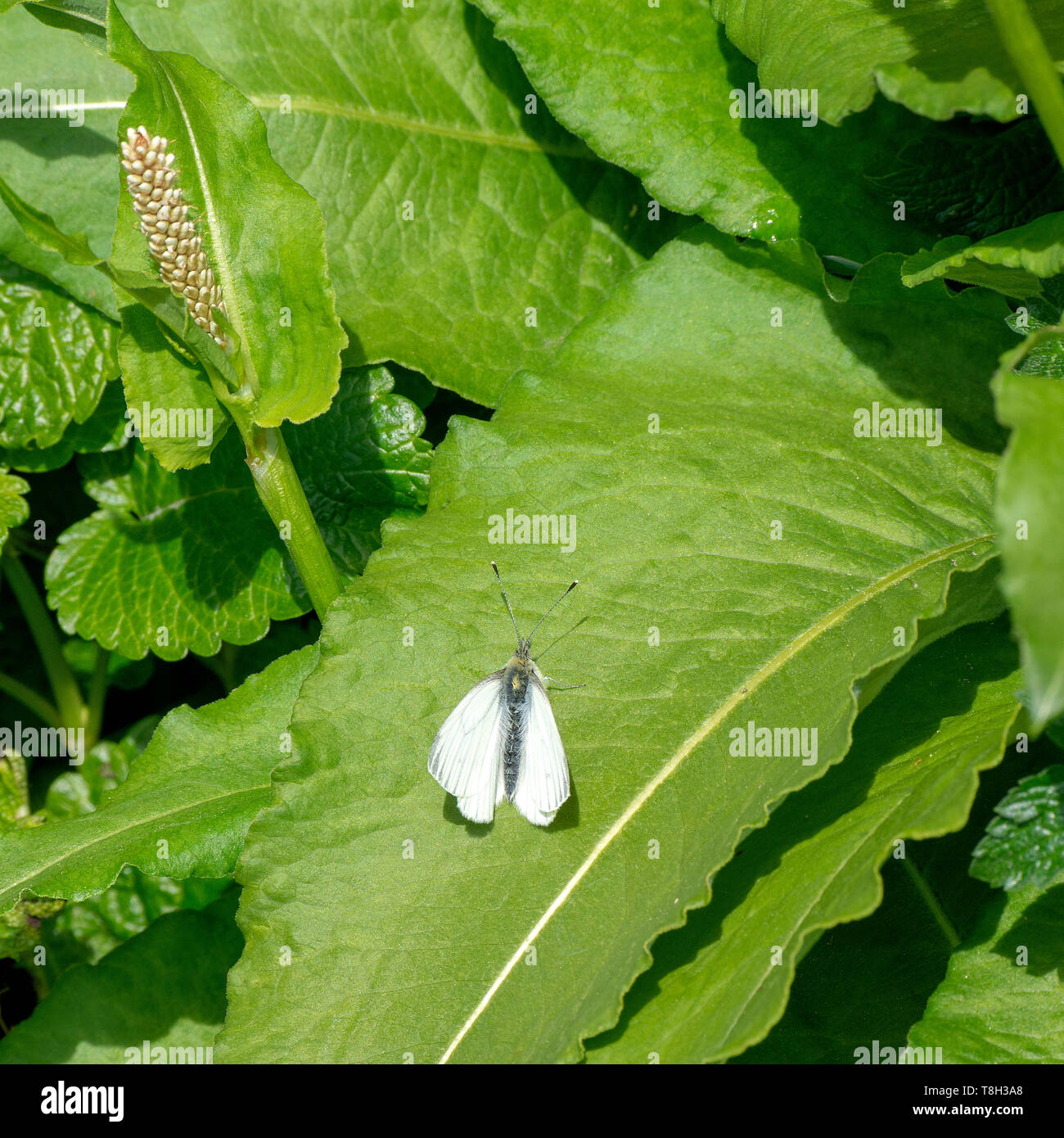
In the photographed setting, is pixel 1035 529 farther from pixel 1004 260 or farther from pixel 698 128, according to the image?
pixel 698 128

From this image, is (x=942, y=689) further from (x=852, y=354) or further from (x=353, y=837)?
(x=353, y=837)

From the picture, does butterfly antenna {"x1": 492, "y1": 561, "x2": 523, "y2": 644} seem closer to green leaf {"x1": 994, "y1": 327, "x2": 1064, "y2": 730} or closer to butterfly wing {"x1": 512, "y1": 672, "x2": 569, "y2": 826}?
butterfly wing {"x1": 512, "y1": 672, "x2": 569, "y2": 826}

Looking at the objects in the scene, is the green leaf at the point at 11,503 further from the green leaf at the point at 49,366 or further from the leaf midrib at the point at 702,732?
the leaf midrib at the point at 702,732

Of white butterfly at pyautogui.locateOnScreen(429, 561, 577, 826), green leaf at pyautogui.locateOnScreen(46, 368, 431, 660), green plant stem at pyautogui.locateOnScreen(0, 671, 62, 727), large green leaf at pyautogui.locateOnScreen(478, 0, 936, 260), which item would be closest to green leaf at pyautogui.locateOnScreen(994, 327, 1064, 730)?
white butterfly at pyautogui.locateOnScreen(429, 561, 577, 826)

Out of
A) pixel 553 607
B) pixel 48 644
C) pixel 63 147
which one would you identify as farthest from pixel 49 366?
pixel 553 607

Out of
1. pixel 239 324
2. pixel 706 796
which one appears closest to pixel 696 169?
pixel 239 324
